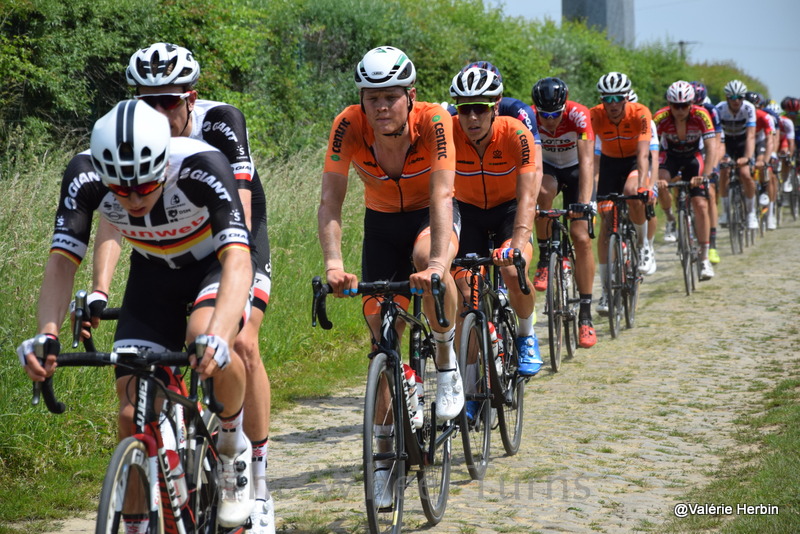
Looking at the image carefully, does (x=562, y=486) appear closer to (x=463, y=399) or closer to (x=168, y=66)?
(x=463, y=399)

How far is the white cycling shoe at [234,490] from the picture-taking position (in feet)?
12.9

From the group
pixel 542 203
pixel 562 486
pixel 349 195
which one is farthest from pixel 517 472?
pixel 349 195

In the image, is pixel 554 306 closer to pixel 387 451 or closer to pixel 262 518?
pixel 387 451

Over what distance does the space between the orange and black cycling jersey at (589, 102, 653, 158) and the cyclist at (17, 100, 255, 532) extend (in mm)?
7662

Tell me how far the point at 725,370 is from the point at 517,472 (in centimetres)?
341

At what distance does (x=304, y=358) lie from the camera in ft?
29.3

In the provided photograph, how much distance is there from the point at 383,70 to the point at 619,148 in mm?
6672

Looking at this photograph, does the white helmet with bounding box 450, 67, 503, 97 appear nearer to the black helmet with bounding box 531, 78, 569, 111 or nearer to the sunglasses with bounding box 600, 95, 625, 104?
the black helmet with bounding box 531, 78, 569, 111

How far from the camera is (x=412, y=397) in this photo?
4820 millimetres

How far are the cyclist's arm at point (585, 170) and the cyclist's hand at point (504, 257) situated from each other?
10.0 ft

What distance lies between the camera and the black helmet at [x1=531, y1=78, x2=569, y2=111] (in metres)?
8.84

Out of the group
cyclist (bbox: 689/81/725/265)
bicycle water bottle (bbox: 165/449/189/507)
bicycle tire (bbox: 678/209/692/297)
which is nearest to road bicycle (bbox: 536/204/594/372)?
bicycle tire (bbox: 678/209/692/297)

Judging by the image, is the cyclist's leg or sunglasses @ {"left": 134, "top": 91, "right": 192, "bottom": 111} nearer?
sunglasses @ {"left": 134, "top": 91, "right": 192, "bottom": 111}

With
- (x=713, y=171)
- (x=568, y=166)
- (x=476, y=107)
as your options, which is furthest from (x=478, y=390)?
(x=713, y=171)
